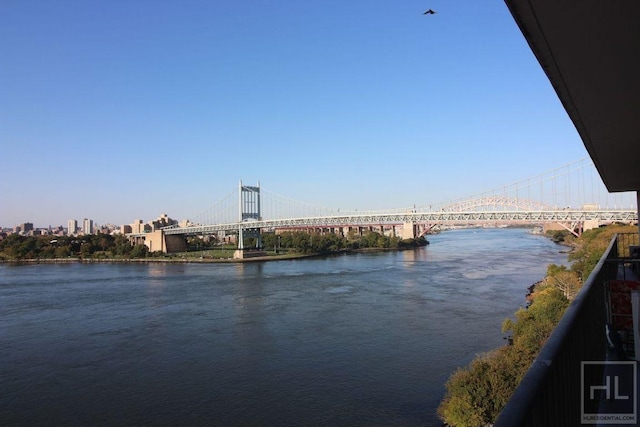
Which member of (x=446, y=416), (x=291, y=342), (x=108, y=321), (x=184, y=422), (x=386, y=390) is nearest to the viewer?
(x=446, y=416)

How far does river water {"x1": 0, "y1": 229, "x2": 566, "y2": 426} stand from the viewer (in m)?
3.66

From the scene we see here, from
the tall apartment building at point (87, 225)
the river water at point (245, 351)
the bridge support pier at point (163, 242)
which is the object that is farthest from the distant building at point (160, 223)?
the tall apartment building at point (87, 225)

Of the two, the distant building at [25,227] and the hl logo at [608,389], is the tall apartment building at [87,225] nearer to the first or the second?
the distant building at [25,227]

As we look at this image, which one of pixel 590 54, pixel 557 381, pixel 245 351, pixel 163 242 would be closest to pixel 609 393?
pixel 557 381

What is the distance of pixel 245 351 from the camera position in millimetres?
5121

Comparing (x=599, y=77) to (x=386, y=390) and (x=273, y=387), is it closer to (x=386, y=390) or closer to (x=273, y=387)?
(x=386, y=390)

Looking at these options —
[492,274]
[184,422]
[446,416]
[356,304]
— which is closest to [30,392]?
[184,422]

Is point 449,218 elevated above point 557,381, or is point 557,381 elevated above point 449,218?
point 449,218

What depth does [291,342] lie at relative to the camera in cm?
540

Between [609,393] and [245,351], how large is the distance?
15.2 ft

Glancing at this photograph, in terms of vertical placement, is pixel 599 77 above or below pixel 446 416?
above

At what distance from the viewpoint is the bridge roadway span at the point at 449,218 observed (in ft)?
48.4

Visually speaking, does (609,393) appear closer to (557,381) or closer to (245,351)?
(557,381)

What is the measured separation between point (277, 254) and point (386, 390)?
606 inches
